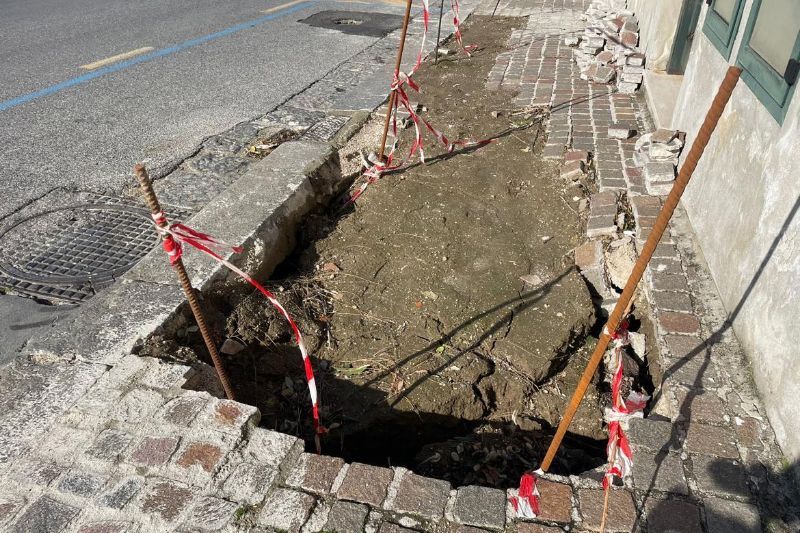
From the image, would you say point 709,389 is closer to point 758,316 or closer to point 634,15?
point 758,316

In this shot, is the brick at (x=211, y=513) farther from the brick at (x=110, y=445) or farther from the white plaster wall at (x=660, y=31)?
the white plaster wall at (x=660, y=31)

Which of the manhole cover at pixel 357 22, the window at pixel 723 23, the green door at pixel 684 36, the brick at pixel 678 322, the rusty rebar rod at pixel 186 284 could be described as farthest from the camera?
the manhole cover at pixel 357 22

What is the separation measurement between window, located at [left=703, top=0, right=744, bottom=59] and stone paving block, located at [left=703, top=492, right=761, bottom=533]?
9.90 ft

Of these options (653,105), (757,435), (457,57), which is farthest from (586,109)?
(757,435)

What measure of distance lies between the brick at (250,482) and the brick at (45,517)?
2.00 ft

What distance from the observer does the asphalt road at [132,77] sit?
5.53 meters

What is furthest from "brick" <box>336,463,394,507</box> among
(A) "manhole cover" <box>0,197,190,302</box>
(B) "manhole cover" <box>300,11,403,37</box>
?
(B) "manhole cover" <box>300,11,403,37</box>

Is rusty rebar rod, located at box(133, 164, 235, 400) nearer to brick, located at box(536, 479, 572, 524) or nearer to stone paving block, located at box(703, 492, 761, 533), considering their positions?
brick, located at box(536, 479, 572, 524)

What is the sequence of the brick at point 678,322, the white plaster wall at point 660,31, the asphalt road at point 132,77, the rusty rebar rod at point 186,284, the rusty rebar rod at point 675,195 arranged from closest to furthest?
the rusty rebar rod at point 675,195 < the rusty rebar rod at point 186,284 < the brick at point 678,322 < the asphalt road at point 132,77 < the white plaster wall at point 660,31

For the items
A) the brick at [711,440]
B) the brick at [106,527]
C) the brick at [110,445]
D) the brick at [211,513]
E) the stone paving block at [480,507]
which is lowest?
the brick at [711,440]

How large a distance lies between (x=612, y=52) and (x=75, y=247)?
6768 millimetres

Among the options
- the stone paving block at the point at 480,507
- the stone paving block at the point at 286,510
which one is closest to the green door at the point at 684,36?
the stone paving block at the point at 480,507

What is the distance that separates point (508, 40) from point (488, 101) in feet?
9.77

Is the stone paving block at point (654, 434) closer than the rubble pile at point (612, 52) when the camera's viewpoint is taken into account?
Yes
